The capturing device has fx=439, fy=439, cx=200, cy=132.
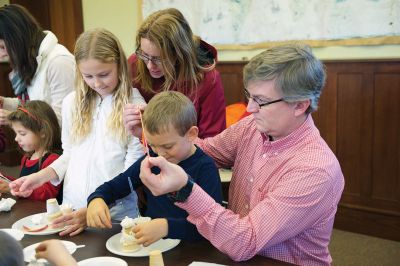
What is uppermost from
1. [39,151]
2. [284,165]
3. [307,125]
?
[307,125]

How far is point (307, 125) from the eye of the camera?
4.70 ft

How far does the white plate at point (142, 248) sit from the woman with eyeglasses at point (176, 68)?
506 millimetres

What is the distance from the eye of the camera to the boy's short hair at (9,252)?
74 centimetres

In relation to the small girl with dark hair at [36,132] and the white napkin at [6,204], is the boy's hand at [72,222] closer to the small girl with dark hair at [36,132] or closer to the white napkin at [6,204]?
the white napkin at [6,204]

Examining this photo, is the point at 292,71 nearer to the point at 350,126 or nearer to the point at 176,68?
the point at 176,68

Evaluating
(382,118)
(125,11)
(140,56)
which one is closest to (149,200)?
(140,56)

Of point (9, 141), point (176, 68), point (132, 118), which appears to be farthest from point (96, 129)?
point (9, 141)

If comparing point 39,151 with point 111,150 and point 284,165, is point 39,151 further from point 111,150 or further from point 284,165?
point 284,165

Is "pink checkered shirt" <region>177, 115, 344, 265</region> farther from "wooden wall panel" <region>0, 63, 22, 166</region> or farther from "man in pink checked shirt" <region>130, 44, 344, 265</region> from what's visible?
"wooden wall panel" <region>0, 63, 22, 166</region>

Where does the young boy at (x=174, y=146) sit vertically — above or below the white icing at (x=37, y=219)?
above

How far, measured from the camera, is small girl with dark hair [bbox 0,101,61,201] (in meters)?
2.35

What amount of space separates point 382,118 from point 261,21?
4.27 feet

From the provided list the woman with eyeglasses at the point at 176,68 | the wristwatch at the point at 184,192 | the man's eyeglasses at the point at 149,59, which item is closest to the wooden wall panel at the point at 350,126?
the woman with eyeglasses at the point at 176,68

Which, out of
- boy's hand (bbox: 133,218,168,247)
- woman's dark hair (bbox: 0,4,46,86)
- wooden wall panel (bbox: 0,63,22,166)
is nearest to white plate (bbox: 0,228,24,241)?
boy's hand (bbox: 133,218,168,247)
